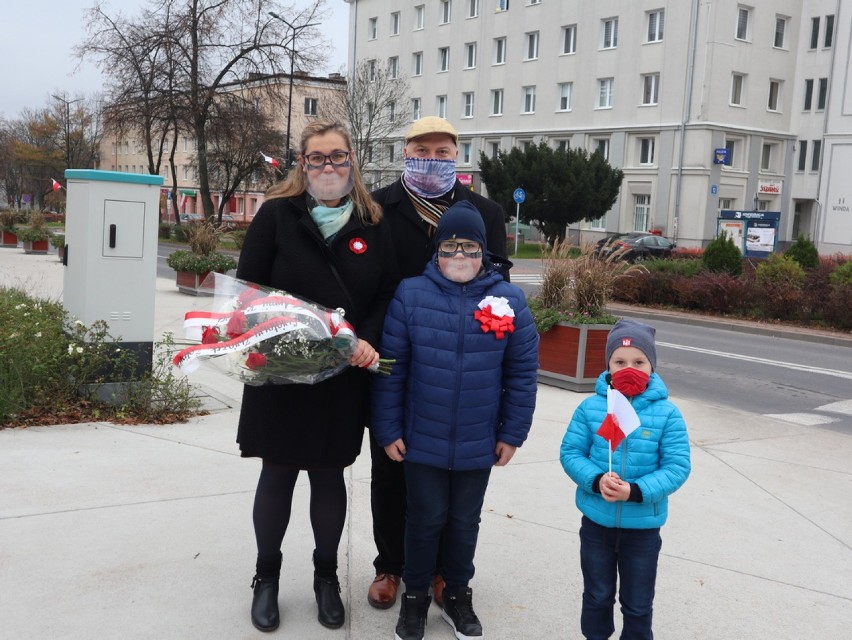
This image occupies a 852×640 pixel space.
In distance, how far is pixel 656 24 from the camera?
45.2 meters

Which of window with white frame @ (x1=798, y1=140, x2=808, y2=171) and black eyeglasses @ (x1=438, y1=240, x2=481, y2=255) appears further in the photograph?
window with white frame @ (x1=798, y1=140, x2=808, y2=171)

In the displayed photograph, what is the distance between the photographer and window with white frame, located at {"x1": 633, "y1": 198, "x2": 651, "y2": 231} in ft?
153

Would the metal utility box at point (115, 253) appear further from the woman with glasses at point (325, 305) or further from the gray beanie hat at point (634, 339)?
the gray beanie hat at point (634, 339)

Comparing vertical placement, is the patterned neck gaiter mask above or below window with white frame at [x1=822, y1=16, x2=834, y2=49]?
below

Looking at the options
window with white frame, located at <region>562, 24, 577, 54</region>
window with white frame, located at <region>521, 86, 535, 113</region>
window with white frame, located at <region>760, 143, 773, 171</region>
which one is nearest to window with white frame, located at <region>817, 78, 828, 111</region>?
window with white frame, located at <region>760, 143, 773, 171</region>

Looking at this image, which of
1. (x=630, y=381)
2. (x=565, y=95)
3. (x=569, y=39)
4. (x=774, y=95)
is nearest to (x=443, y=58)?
(x=569, y=39)

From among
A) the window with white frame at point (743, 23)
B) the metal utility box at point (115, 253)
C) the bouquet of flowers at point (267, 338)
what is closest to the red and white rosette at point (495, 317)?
the bouquet of flowers at point (267, 338)

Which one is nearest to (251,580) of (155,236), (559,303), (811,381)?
(155,236)

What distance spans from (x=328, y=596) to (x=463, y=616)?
1.81 feet

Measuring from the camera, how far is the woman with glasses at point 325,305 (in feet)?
11.0

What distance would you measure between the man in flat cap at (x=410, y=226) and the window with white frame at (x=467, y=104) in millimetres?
53878

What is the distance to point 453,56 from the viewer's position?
56531mm

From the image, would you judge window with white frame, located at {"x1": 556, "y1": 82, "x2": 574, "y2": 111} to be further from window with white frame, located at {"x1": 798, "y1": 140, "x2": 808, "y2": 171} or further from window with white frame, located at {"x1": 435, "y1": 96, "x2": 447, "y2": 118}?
window with white frame, located at {"x1": 798, "y1": 140, "x2": 808, "y2": 171}

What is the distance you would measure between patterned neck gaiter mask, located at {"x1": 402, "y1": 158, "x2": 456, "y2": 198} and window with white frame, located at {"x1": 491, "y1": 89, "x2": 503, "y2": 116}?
52.0 metres
